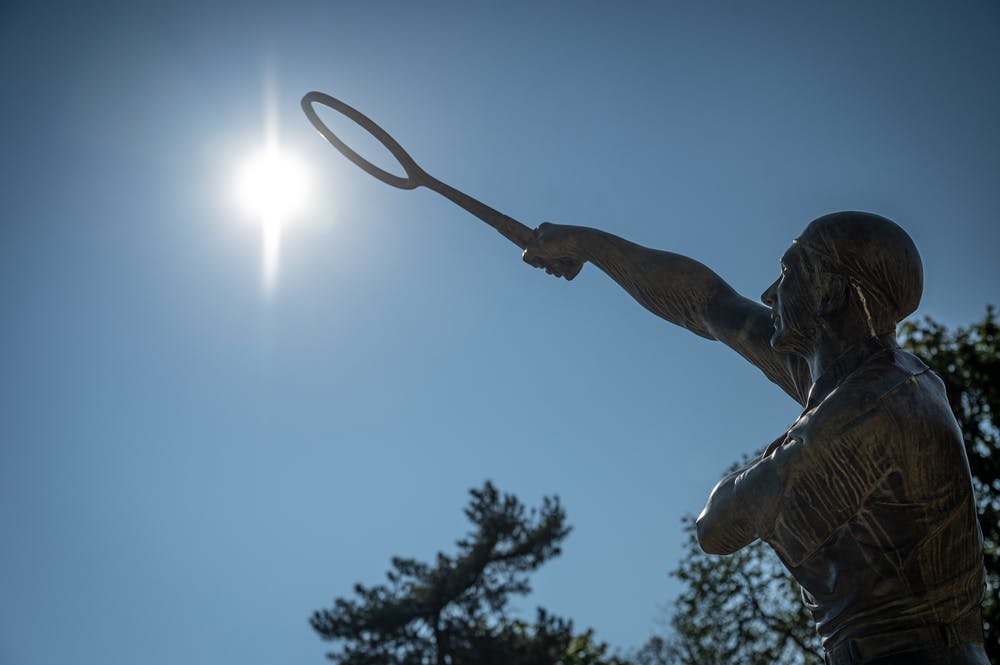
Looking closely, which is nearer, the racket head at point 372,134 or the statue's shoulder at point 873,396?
the statue's shoulder at point 873,396

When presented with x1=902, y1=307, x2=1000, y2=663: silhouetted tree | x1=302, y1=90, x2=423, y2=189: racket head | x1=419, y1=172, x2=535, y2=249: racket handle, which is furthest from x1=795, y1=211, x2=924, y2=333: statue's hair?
x1=902, y1=307, x2=1000, y2=663: silhouetted tree

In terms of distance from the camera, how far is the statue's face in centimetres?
282

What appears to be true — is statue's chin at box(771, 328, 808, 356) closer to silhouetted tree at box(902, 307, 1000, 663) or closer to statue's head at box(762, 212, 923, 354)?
statue's head at box(762, 212, 923, 354)

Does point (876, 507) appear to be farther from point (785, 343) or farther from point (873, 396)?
point (785, 343)

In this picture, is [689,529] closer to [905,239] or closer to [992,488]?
[992,488]

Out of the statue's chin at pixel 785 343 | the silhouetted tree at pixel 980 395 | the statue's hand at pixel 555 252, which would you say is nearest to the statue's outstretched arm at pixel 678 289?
the statue's hand at pixel 555 252

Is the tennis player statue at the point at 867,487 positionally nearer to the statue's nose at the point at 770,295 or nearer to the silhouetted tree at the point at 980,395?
the statue's nose at the point at 770,295

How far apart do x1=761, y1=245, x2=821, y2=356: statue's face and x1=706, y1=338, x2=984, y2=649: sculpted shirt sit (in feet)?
0.97

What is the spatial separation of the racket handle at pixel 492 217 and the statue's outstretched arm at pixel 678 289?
90 millimetres

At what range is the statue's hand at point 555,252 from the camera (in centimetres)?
391

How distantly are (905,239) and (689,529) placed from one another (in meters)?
21.6

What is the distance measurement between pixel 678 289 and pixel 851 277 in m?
0.92

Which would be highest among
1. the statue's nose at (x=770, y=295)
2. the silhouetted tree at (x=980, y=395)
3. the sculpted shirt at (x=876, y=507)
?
the silhouetted tree at (x=980, y=395)

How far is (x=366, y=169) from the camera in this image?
15.8ft
